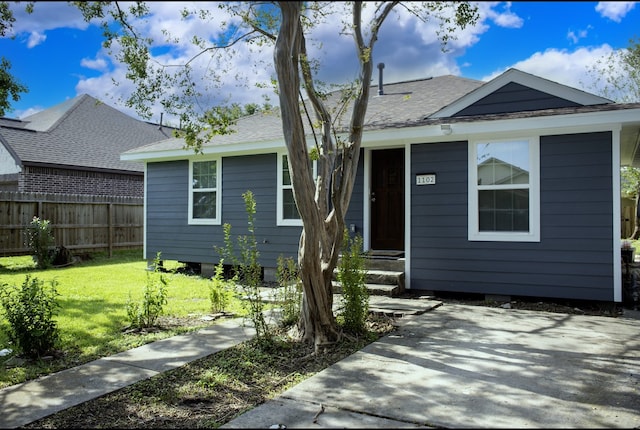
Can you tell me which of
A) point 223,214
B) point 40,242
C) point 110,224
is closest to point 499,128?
point 223,214

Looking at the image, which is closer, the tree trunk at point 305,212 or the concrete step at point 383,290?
the tree trunk at point 305,212

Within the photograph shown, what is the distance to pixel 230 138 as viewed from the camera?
9688mm

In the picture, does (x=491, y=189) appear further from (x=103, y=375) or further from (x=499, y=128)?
(x=103, y=375)

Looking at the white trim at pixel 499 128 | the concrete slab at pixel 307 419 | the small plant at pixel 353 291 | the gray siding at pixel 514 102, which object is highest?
the gray siding at pixel 514 102

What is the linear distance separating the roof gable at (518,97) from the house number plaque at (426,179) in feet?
3.12

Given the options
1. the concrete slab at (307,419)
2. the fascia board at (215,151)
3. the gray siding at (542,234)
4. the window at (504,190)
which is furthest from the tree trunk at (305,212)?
the fascia board at (215,151)

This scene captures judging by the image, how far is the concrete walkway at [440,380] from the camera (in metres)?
2.93

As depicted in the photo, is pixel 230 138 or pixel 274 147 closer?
pixel 274 147

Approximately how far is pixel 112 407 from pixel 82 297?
4975 millimetres

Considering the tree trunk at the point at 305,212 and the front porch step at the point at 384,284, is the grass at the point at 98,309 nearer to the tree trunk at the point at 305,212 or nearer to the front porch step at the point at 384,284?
the tree trunk at the point at 305,212

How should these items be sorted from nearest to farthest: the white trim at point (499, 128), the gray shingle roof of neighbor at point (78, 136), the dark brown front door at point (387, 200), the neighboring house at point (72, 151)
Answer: the white trim at point (499, 128), the dark brown front door at point (387, 200), the neighboring house at point (72, 151), the gray shingle roof of neighbor at point (78, 136)

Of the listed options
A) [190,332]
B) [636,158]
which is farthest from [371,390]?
[636,158]

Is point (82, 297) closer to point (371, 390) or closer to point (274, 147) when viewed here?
point (274, 147)

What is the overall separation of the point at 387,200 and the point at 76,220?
30.7ft
